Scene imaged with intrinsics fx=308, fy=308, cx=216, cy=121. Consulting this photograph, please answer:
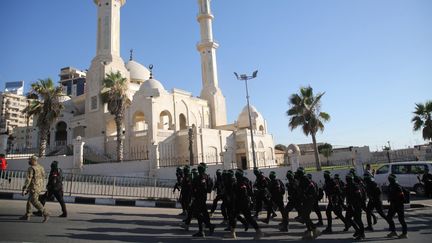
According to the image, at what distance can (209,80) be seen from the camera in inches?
1761

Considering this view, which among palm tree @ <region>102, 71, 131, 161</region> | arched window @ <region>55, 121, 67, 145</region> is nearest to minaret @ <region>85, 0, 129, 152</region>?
arched window @ <region>55, 121, 67, 145</region>

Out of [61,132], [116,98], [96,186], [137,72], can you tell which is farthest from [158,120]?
[137,72]

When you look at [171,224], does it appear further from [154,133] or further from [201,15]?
[201,15]

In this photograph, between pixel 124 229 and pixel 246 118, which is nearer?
pixel 124 229

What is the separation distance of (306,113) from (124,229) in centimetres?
2079

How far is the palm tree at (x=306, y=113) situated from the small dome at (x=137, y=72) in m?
27.1

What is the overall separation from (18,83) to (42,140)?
9131cm

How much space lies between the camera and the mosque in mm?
26428

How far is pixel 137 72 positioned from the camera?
46.9 metres

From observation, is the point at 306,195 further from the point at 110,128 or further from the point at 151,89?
the point at 110,128

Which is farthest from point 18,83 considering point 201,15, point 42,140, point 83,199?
point 83,199

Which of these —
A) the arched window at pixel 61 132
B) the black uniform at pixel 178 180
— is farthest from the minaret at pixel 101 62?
the black uniform at pixel 178 180

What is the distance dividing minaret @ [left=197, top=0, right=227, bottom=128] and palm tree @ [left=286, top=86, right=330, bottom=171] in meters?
19.4

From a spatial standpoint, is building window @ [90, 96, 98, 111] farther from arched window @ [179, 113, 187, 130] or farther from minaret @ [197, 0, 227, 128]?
minaret @ [197, 0, 227, 128]
